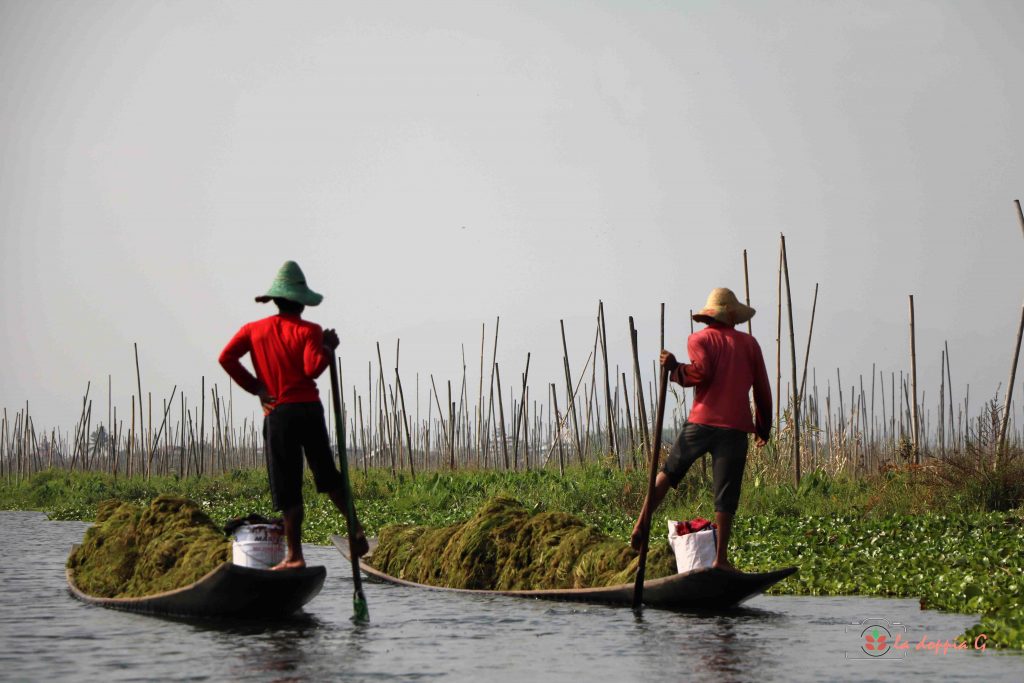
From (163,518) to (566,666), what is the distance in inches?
Answer: 204

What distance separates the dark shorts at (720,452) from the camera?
9.15 metres

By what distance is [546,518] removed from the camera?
37.0 feet

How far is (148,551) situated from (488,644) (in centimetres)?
388

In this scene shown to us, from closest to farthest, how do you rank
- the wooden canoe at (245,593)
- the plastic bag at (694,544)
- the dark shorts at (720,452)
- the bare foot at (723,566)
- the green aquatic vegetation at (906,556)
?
the wooden canoe at (245,593)
the bare foot at (723,566)
the dark shorts at (720,452)
the plastic bag at (694,544)
the green aquatic vegetation at (906,556)

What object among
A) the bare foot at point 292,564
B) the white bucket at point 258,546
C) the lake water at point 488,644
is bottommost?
the lake water at point 488,644

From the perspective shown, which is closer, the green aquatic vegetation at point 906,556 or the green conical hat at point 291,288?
the green conical hat at point 291,288

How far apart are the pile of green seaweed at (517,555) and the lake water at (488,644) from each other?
38 centimetres

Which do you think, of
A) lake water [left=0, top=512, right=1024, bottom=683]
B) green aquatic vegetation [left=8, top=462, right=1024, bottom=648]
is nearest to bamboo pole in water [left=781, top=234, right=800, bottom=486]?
green aquatic vegetation [left=8, top=462, right=1024, bottom=648]

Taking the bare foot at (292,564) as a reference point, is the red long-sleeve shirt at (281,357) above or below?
above

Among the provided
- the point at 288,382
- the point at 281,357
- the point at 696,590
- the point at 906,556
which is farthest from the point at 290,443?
the point at 906,556

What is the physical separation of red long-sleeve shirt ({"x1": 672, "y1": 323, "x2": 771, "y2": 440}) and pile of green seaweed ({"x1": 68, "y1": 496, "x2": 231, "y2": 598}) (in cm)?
377

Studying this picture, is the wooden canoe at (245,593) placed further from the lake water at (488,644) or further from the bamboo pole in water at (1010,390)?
the bamboo pole in water at (1010,390)

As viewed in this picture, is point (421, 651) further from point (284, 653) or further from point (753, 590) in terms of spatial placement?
point (753, 590)

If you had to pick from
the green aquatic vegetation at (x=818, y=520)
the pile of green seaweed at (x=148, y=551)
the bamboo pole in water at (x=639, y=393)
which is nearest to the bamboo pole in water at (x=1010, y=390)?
the green aquatic vegetation at (x=818, y=520)
